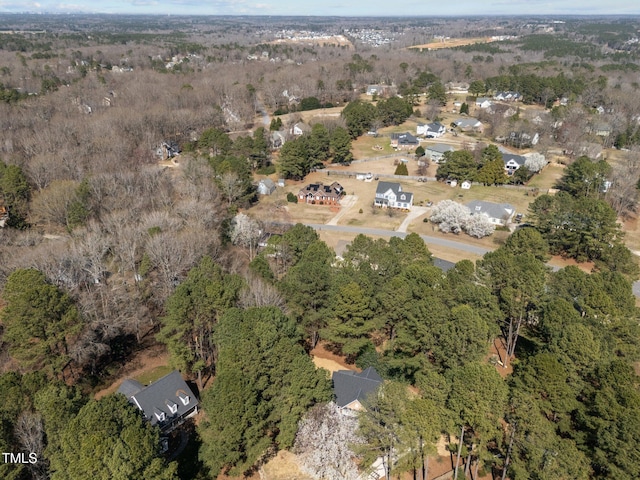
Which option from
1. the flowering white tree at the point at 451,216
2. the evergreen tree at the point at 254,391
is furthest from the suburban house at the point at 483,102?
the evergreen tree at the point at 254,391

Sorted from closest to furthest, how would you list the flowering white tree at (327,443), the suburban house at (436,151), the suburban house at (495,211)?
the flowering white tree at (327,443) → the suburban house at (495,211) → the suburban house at (436,151)

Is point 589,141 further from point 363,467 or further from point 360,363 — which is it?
point 363,467

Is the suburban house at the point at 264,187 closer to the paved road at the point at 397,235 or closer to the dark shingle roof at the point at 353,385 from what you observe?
the paved road at the point at 397,235

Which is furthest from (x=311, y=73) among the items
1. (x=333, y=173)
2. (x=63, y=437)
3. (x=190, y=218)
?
(x=63, y=437)

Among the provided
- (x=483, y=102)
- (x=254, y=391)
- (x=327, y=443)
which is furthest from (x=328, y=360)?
(x=483, y=102)

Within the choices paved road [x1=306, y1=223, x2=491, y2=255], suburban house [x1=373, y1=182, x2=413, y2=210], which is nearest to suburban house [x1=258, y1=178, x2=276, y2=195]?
paved road [x1=306, y1=223, x2=491, y2=255]

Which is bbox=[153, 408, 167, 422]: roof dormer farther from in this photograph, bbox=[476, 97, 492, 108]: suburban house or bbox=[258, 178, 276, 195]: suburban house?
A: bbox=[476, 97, 492, 108]: suburban house
